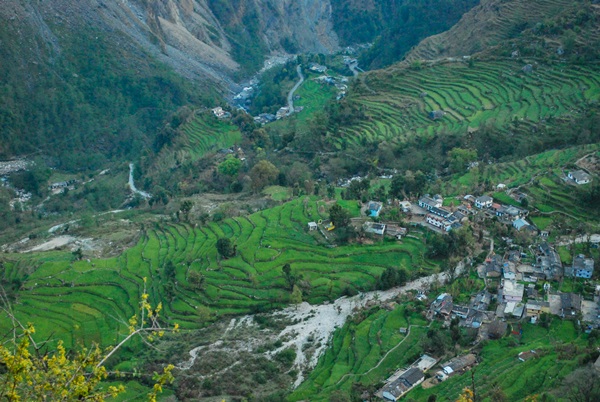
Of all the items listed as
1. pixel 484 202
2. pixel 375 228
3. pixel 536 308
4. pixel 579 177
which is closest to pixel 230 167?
pixel 375 228

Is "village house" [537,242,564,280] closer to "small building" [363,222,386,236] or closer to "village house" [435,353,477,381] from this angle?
"village house" [435,353,477,381]

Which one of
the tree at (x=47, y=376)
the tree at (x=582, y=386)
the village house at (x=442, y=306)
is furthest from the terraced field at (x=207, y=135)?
the tree at (x=47, y=376)

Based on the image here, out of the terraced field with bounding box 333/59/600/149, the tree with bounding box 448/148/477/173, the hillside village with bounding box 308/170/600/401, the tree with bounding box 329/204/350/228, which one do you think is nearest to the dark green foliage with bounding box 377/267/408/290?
the hillside village with bounding box 308/170/600/401

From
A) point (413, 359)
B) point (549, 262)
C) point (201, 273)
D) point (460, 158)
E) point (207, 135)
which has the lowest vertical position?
point (460, 158)

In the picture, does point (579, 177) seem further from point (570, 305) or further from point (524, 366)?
point (524, 366)

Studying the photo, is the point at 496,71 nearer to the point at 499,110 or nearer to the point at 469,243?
the point at 499,110

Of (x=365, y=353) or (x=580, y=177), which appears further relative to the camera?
(x=580, y=177)

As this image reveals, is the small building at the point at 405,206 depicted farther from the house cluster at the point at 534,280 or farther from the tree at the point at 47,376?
the tree at the point at 47,376
